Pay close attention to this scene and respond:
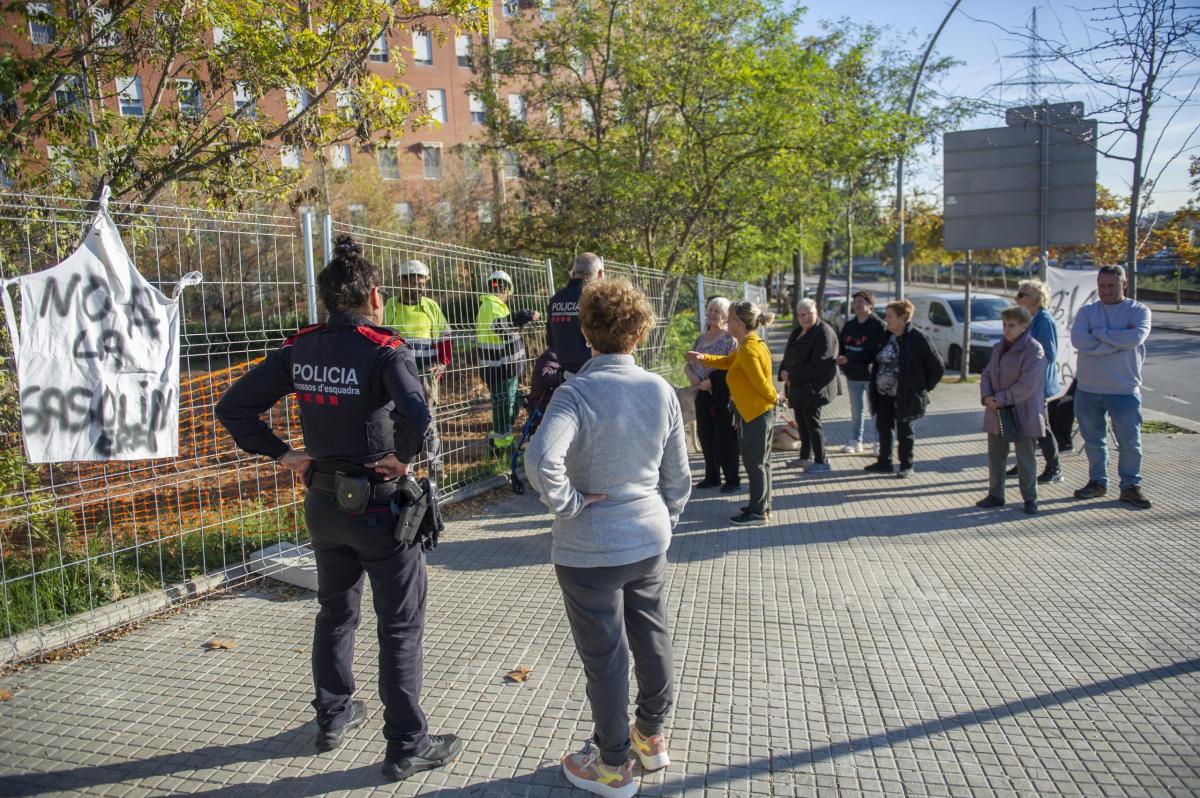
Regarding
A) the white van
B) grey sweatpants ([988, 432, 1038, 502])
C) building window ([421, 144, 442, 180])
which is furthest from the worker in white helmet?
building window ([421, 144, 442, 180])

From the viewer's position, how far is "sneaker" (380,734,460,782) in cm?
303

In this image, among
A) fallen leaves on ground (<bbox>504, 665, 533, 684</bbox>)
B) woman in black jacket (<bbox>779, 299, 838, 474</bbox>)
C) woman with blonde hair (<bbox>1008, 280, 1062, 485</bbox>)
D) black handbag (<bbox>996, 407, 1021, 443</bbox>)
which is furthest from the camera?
woman in black jacket (<bbox>779, 299, 838, 474</bbox>)

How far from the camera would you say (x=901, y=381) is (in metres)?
7.69

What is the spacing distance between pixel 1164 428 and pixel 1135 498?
14.0 ft

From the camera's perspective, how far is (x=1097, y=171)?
34.7 feet

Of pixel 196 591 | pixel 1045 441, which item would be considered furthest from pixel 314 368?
pixel 1045 441

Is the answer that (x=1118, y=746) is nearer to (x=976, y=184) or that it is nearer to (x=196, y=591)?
(x=196, y=591)

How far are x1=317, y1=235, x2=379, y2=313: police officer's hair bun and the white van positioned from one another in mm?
15752

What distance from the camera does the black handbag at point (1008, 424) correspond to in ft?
21.2

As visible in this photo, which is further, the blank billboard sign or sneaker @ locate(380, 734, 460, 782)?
the blank billboard sign

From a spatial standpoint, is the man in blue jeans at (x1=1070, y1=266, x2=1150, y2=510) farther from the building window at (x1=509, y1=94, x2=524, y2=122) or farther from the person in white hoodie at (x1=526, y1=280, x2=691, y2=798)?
the building window at (x1=509, y1=94, x2=524, y2=122)

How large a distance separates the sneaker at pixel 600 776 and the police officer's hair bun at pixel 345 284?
6.24ft

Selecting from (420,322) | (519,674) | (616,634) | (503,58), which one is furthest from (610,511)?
(503,58)

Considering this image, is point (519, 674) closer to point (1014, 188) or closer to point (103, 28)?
point (103, 28)
